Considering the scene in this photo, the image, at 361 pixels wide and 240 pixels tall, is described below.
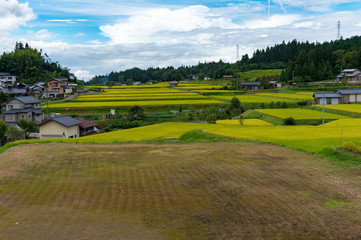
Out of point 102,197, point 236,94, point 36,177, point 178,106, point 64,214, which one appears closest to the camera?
point 64,214

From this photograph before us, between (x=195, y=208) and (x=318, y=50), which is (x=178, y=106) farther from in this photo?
(x=318, y=50)

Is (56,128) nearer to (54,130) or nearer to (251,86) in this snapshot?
(54,130)

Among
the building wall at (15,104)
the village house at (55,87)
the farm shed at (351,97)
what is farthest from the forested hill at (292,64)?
the building wall at (15,104)

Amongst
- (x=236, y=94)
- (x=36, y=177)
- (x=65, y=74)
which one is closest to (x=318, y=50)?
(x=236, y=94)

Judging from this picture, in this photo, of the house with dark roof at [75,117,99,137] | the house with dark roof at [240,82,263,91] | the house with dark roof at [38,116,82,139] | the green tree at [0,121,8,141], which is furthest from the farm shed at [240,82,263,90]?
the green tree at [0,121,8,141]

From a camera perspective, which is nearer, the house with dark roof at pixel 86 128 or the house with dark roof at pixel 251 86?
the house with dark roof at pixel 86 128

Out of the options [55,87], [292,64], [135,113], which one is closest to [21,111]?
[135,113]

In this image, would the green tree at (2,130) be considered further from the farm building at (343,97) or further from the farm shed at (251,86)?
the farm shed at (251,86)
